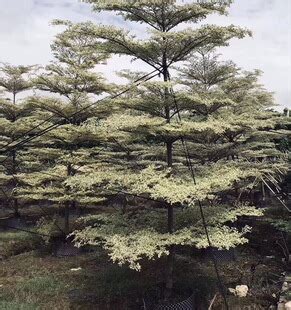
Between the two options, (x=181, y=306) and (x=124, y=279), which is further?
(x=124, y=279)

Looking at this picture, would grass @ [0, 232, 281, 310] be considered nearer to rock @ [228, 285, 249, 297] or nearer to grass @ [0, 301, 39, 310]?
grass @ [0, 301, 39, 310]

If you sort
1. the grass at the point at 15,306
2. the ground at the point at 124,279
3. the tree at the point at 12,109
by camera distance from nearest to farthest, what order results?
the grass at the point at 15,306, the ground at the point at 124,279, the tree at the point at 12,109

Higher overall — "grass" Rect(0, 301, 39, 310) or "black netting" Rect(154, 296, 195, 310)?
"black netting" Rect(154, 296, 195, 310)

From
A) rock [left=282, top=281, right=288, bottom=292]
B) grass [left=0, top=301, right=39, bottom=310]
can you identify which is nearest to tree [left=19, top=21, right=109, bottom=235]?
grass [left=0, top=301, right=39, bottom=310]

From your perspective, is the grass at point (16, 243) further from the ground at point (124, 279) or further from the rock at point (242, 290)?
the rock at point (242, 290)

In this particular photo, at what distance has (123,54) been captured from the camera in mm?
9125

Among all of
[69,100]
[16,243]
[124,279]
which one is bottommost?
[16,243]

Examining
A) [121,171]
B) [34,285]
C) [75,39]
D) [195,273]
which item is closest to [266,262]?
[195,273]

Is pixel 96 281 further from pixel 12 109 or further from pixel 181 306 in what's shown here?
pixel 12 109

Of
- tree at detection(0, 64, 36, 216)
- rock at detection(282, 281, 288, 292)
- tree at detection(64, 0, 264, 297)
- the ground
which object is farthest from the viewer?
tree at detection(0, 64, 36, 216)

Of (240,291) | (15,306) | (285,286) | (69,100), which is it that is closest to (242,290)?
(240,291)

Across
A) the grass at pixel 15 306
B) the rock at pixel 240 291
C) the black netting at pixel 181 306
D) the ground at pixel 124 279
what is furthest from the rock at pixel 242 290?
the grass at pixel 15 306

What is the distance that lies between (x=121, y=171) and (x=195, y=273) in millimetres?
4034

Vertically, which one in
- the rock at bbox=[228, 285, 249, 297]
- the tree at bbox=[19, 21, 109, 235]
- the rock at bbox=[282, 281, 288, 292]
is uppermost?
the tree at bbox=[19, 21, 109, 235]
